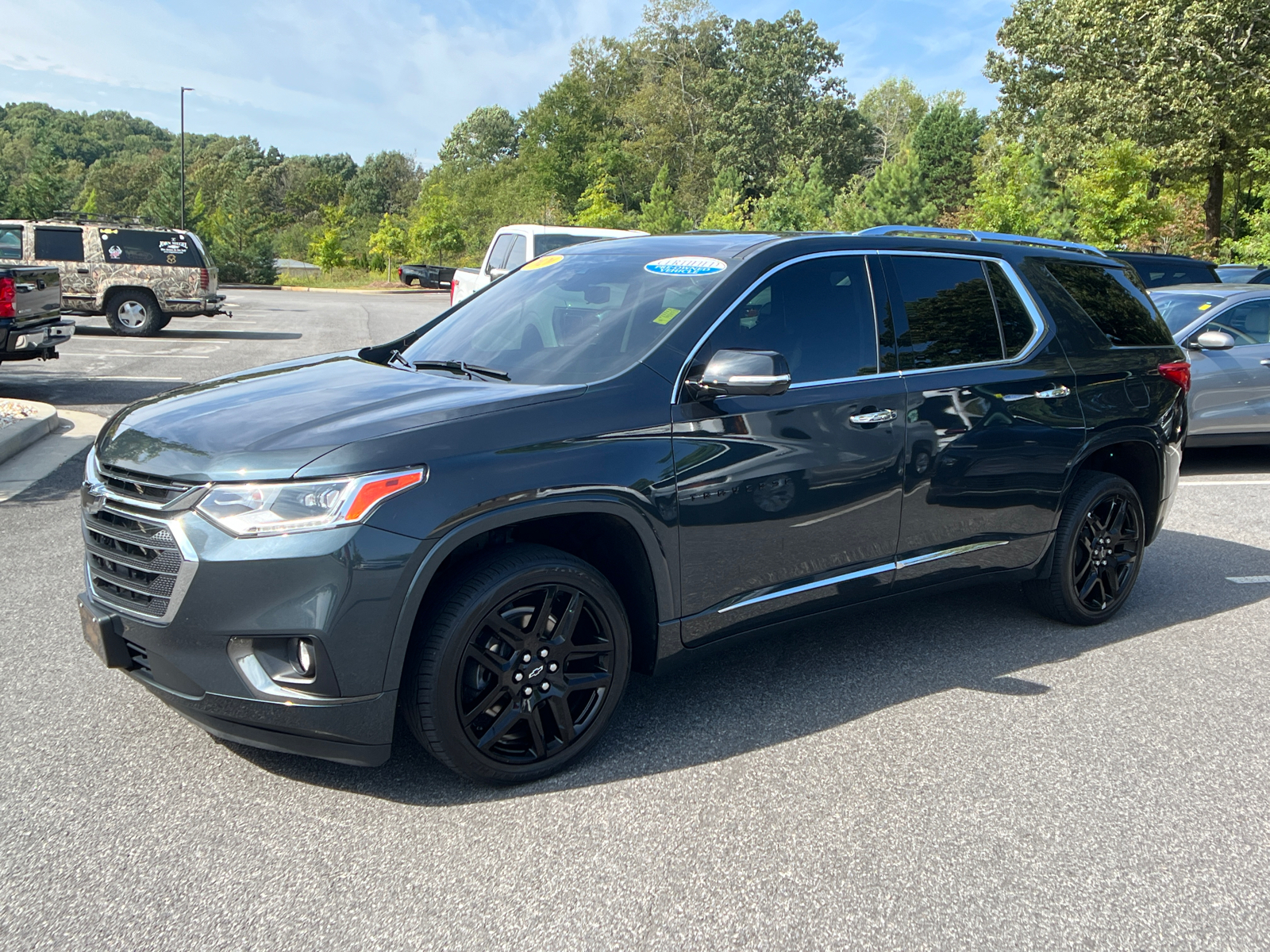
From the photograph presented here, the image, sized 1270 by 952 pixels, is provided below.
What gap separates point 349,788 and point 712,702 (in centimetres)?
145

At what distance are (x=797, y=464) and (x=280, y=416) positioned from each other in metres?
1.80

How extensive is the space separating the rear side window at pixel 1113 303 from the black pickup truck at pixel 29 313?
985cm

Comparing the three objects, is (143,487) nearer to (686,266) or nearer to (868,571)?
(686,266)

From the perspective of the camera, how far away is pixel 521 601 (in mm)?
3369

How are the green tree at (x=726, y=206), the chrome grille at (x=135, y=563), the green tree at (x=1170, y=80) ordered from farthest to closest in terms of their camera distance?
the green tree at (x=726, y=206) < the green tree at (x=1170, y=80) < the chrome grille at (x=135, y=563)

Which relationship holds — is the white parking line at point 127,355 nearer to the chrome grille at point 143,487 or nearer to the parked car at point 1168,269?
the parked car at point 1168,269

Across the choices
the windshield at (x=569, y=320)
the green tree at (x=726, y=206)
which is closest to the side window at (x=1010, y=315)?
the windshield at (x=569, y=320)

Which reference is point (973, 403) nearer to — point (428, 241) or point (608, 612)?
point (608, 612)

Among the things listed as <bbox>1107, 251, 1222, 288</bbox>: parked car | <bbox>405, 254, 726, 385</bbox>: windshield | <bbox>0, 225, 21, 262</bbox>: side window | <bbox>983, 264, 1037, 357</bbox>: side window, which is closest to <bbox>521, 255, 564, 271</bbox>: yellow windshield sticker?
<bbox>405, 254, 726, 385</bbox>: windshield

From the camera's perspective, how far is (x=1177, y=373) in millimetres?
5535

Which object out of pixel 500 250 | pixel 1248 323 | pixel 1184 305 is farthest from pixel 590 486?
pixel 500 250

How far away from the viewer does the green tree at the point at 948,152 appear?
60344 mm

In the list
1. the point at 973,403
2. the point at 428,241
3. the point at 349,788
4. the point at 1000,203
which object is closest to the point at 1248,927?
the point at 973,403

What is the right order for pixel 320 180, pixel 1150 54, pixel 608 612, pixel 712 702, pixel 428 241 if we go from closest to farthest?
pixel 608 612 < pixel 712 702 < pixel 1150 54 < pixel 428 241 < pixel 320 180
